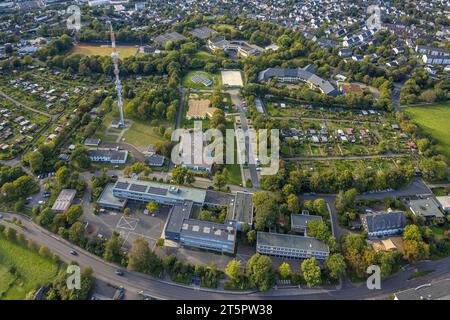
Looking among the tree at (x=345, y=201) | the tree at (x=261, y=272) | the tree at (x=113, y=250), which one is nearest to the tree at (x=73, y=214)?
the tree at (x=113, y=250)

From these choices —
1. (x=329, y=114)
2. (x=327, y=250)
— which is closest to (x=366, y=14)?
(x=329, y=114)

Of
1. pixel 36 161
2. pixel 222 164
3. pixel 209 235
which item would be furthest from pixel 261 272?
pixel 36 161

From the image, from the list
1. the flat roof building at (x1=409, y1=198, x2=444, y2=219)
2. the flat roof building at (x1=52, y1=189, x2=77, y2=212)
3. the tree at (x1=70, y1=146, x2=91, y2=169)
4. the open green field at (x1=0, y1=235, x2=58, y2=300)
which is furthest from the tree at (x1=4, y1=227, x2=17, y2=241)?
the flat roof building at (x1=409, y1=198, x2=444, y2=219)

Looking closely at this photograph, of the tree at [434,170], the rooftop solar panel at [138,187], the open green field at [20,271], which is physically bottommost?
the open green field at [20,271]

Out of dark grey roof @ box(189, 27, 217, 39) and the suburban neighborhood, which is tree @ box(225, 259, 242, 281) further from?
dark grey roof @ box(189, 27, 217, 39)

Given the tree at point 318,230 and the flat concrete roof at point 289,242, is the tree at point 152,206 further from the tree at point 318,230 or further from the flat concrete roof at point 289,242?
the tree at point 318,230

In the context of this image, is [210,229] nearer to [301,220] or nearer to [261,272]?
[261,272]

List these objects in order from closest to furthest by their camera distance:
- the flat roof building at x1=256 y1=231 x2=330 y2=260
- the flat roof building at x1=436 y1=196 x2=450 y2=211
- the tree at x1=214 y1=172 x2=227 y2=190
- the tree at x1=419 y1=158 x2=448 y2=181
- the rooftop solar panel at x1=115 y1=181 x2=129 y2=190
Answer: the flat roof building at x1=256 y1=231 x2=330 y2=260
the rooftop solar panel at x1=115 y1=181 x2=129 y2=190
the flat roof building at x1=436 y1=196 x2=450 y2=211
the tree at x1=214 y1=172 x2=227 y2=190
the tree at x1=419 y1=158 x2=448 y2=181
